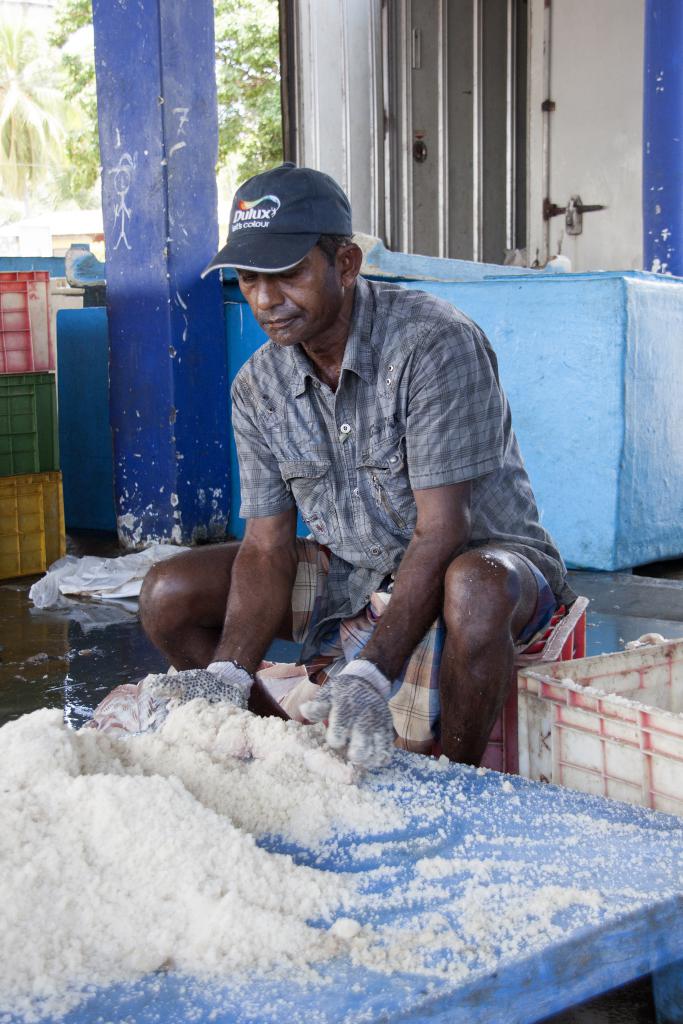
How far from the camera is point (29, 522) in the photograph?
16.8 feet

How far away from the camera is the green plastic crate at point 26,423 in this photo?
5.02m

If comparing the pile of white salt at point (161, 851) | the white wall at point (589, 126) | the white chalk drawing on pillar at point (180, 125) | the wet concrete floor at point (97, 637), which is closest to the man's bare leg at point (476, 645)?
the pile of white salt at point (161, 851)

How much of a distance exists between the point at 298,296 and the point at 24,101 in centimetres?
2752

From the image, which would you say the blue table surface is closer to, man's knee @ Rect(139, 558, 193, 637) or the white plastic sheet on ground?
man's knee @ Rect(139, 558, 193, 637)

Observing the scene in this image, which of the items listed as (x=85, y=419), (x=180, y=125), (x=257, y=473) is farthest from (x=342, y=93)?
(x=257, y=473)

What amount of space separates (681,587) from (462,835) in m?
2.90

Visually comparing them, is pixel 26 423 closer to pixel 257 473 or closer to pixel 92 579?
pixel 92 579

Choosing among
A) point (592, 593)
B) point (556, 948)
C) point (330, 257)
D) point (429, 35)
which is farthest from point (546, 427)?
point (429, 35)

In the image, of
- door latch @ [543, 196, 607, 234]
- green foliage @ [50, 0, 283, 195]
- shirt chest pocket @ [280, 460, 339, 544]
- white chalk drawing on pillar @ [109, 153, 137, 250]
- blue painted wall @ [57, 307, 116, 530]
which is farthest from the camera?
green foliage @ [50, 0, 283, 195]

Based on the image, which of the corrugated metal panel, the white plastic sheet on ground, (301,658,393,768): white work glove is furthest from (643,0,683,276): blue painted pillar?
(301,658,393,768): white work glove

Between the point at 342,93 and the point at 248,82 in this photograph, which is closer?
the point at 342,93

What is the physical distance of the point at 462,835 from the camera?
5.25 feet

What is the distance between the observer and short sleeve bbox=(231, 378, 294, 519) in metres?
2.45

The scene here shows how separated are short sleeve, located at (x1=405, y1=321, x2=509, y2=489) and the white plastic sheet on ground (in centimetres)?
249
